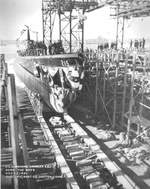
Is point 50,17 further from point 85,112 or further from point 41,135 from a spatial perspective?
point 41,135

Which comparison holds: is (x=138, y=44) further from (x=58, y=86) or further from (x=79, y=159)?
(x=79, y=159)

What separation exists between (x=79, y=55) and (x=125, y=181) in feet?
31.2

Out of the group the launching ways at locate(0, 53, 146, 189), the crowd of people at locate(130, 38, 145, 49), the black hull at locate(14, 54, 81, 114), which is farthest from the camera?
the crowd of people at locate(130, 38, 145, 49)

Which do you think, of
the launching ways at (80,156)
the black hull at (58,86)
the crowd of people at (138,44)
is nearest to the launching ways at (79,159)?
the launching ways at (80,156)

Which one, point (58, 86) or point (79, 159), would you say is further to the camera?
point (58, 86)

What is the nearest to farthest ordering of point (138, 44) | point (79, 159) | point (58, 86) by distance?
1. point (79, 159)
2. point (58, 86)
3. point (138, 44)

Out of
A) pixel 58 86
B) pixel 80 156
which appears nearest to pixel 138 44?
pixel 58 86

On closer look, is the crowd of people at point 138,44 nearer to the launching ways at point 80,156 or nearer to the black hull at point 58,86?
the black hull at point 58,86

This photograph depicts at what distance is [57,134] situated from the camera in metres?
11.9

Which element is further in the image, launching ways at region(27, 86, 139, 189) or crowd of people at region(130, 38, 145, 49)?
crowd of people at region(130, 38, 145, 49)

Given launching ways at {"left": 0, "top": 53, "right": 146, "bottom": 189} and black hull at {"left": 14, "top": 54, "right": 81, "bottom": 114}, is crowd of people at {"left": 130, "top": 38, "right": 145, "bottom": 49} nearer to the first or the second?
black hull at {"left": 14, "top": 54, "right": 81, "bottom": 114}

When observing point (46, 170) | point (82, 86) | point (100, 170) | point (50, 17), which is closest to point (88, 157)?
point (100, 170)

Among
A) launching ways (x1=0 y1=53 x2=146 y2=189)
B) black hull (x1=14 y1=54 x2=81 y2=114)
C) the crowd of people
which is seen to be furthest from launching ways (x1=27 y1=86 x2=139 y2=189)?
the crowd of people

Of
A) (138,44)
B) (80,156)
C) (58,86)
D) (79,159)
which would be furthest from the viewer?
(138,44)
